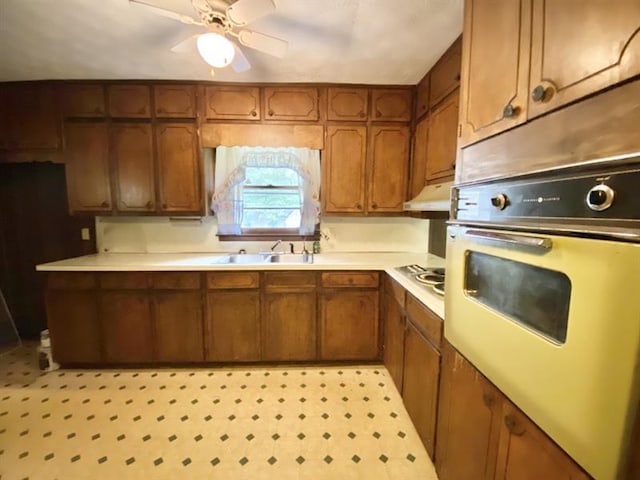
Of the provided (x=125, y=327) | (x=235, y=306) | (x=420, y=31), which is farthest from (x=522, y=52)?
(x=125, y=327)

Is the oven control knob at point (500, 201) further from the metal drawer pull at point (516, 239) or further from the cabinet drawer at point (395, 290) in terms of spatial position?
the cabinet drawer at point (395, 290)

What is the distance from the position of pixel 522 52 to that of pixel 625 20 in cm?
31

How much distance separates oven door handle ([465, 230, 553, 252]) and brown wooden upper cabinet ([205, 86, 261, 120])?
7.22ft

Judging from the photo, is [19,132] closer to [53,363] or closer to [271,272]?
[53,363]

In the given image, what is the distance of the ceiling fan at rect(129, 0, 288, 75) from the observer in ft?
4.53

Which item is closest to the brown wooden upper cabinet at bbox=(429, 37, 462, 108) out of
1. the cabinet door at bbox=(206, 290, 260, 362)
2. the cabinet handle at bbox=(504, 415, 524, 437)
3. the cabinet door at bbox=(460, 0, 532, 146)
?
the cabinet door at bbox=(460, 0, 532, 146)

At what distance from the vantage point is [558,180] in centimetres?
74

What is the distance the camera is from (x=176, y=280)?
2.42 meters

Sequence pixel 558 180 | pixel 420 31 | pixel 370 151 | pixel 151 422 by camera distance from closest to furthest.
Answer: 1. pixel 558 180
2. pixel 420 31
3. pixel 151 422
4. pixel 370 151

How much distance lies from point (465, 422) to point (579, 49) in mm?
1294

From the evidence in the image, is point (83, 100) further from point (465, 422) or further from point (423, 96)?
point (465, 422)

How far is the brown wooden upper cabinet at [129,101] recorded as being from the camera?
99.9 inches

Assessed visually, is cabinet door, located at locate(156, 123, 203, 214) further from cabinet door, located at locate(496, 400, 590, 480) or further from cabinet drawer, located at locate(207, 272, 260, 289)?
cabinet door, located at locate(496, 400, 590, 480)

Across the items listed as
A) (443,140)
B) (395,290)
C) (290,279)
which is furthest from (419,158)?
(290,279)
